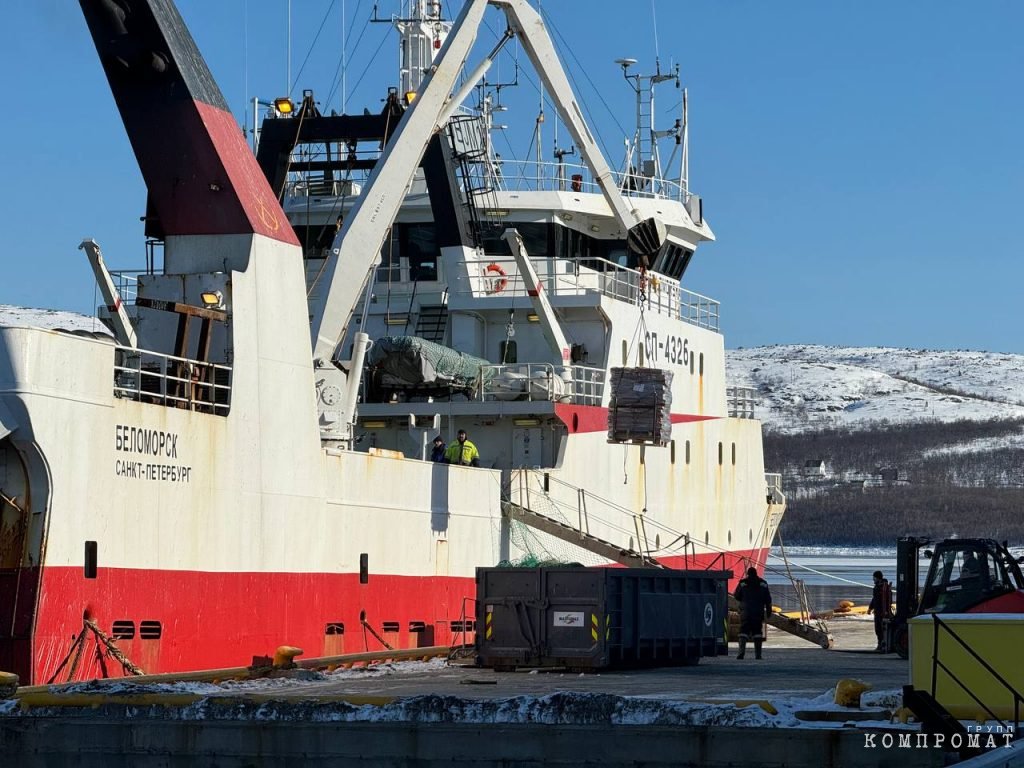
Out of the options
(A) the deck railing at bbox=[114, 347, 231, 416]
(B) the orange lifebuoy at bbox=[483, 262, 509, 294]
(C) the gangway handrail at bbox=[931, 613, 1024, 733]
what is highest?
(B) the orange lifebuoy at bbox=[483, 262, 509, 294]

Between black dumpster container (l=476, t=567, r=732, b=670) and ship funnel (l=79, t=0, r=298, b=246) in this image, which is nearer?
ship funnel (l=79, t=0, r=298, b=246)

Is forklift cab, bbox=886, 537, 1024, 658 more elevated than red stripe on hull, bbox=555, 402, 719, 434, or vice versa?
red stripe on hull, bbox=555, 402, 719, 434

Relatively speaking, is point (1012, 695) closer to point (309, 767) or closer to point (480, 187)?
point (309, 767)

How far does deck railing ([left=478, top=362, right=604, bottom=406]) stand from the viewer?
25.5 meters

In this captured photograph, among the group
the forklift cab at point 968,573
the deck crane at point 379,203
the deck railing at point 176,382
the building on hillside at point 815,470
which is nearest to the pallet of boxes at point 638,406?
the deck crane at point 379,203

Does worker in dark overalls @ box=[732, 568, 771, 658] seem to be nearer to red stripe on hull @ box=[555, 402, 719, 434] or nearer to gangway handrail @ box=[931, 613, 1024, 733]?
red stripe on hull @ box=[555, 402, 719, 434]

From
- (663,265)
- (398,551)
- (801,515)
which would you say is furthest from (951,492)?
(398,551)

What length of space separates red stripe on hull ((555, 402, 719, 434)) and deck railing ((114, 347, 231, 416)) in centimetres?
803

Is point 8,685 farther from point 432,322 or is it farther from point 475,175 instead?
point 475,175

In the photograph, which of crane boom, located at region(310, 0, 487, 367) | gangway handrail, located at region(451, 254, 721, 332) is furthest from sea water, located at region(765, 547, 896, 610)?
crane boom, located at region(310, 0, 487, 367)

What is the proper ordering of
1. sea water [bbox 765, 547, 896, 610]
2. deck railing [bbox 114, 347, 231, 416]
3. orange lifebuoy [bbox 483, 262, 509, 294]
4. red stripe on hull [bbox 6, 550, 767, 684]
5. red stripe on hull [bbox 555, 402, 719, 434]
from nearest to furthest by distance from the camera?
red stripe on hull [bbox 6, 550, 767, 684] → deck railing [bbox 114, 347, 231, 416] → red stripe on hull [bbox 555, 402, 719, 434] → orange lifebuoy [bbox 483, 262, 509, 294] → sea water [bbox 765, 547, 896, 610]

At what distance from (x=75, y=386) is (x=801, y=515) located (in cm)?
14313

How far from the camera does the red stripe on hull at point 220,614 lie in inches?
611

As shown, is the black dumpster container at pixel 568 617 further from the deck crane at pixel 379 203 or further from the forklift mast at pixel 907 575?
the forklift mast at pixel 907 575
